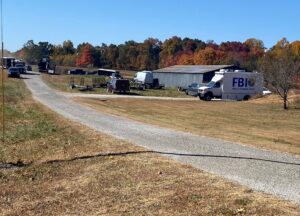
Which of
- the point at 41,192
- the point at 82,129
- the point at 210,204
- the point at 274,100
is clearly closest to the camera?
the point at 210,204

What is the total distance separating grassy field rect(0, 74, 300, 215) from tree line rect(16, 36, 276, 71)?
106064mm

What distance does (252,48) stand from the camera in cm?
14325

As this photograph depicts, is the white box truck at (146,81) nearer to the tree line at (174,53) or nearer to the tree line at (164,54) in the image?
the tree line at (174,53)

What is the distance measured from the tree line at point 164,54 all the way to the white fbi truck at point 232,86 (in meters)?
65.2

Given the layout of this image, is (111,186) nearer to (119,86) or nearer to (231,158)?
(231,158)

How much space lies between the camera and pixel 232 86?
166 feet

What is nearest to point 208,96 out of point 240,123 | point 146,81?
point 146,81

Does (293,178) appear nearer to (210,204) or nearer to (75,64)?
(210,204)

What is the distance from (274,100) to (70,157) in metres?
35.4

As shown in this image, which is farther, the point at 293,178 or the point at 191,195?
the point at 293,178

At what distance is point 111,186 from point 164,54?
157054 mm

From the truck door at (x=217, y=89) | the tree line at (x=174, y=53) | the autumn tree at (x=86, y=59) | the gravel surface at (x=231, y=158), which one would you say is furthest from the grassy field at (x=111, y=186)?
the autumn tree at (x=86, y=59)

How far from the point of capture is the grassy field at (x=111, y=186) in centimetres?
752

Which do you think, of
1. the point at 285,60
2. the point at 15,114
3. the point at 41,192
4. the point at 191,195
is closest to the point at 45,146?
the point at 41,192
